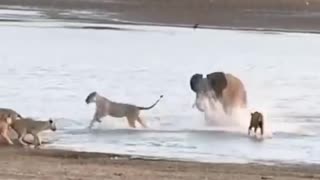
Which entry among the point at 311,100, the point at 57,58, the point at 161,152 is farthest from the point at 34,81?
the point at 311,100

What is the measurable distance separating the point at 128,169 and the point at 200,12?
0.17 m

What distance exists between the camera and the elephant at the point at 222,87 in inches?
21.3

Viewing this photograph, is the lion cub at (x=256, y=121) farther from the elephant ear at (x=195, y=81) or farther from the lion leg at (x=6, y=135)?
the lion leg at (x=6, y=135)

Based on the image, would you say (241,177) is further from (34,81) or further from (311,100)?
(34,81)

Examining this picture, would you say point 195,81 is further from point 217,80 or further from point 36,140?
point 36,140

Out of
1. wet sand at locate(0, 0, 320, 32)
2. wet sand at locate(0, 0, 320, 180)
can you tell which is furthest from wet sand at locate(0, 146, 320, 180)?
wet sand at locate(0, 0, 320, 32)

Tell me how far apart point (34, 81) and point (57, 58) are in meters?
0.03

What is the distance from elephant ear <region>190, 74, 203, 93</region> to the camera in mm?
542

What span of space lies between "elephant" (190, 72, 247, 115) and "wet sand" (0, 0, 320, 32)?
5cm

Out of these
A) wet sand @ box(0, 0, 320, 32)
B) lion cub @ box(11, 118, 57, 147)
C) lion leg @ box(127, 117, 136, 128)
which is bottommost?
lion cub @ box(11, 118, 57, 147)

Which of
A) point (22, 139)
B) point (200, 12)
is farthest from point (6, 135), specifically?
point (200, 12)

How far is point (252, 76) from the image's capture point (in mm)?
539

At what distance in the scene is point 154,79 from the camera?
540 millimetres

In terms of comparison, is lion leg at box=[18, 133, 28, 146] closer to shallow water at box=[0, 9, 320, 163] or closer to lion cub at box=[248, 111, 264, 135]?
shallow water at box=[0, 9, 320, 163]
